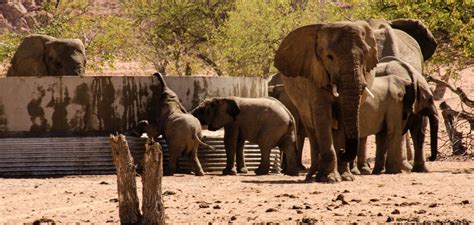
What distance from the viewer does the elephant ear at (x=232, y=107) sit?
18219 mm

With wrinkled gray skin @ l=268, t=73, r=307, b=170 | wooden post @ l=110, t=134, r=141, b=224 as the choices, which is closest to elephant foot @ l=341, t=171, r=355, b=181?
wrinkled gray skin @ l=268, t=73, r=307, b=170

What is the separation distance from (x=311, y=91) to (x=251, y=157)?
11.4ft

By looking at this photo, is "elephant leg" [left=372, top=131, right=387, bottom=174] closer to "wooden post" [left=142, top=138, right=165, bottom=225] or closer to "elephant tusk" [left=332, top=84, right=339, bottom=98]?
"elephant tusk" [left=332, top=84, right=339, bottom=98]

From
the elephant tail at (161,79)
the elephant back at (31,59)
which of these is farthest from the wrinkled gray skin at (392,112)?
the elephant back at (31,59)

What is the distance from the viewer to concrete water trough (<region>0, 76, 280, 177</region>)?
17.4 meters

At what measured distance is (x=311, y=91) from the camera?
52.1 ft

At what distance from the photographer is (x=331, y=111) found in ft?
51.7

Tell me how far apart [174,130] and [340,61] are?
3.23 m

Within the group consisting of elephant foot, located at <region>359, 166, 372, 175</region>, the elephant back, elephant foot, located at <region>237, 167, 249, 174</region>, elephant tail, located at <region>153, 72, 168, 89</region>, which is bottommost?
elephant foot, located at <region>237, 167, 249, 174</region>

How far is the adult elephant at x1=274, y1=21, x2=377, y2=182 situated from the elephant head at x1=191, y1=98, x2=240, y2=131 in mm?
1612

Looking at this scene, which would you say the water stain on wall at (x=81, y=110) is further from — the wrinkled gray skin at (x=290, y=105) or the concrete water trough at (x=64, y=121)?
the wrinkled gray skin at (x=290, y=105)

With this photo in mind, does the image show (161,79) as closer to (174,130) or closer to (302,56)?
(174,130)

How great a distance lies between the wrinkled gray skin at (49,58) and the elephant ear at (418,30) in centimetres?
523

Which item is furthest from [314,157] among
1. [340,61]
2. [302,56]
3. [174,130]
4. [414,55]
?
[414,55]
